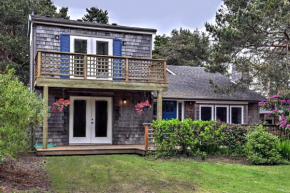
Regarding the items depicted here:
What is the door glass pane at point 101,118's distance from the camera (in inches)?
532

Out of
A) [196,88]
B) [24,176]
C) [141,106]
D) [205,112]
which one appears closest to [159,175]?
[24,176]

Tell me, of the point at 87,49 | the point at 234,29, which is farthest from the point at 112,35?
the point at 234,29

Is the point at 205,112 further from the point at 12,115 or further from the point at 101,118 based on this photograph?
the point at 12,115

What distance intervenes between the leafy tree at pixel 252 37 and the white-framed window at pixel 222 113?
6.45 feet

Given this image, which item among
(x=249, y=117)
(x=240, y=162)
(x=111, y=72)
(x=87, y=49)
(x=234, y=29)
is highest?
(x=234, y=29)

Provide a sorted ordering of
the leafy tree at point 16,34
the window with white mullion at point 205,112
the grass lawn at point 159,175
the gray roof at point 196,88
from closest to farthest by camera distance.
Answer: the grass lawn at point 159,175 < the gray roof at point 196,88 < the window with white mullion at point 205,112 < the leafy tree at point 16,34

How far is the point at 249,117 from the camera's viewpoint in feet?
56.3

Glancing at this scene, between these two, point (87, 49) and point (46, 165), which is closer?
point (46, 165)

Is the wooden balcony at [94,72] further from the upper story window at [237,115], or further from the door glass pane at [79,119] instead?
the upper story window at [237,115]

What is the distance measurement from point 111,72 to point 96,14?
77.2ft

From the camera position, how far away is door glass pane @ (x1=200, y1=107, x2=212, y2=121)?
16344 millimetres

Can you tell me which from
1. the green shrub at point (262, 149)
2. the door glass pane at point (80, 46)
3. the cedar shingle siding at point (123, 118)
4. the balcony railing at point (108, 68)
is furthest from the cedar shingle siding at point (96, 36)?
the green shrub at point (262, 149)

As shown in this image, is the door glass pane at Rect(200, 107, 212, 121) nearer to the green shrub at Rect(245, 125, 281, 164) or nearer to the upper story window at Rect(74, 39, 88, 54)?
the green shrub at Rect(245, 125, 281, 164)

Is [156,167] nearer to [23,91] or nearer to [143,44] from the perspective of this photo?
[23,91]
